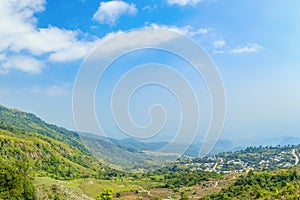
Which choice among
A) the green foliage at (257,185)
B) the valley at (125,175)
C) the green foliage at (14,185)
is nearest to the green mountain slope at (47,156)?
the valley at (125,175)

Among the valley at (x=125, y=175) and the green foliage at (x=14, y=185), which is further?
the valley at (x=125, y=175)

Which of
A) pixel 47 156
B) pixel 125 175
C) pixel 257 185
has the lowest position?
pixel 257 185

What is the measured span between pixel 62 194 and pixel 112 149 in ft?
A: 20.9

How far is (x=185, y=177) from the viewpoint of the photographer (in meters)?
69.9

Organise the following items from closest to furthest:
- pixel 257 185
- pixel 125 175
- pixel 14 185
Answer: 1. pixel 14 185
2. pixel 257 185
3. pixel 125 175

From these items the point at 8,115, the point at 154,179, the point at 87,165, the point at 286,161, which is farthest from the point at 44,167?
the point at 8,115

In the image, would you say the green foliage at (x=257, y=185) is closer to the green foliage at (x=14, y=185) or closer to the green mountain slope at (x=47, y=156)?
the green foliage at (x=14, y=185)

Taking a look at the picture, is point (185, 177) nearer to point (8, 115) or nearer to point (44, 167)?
point (44, 167)

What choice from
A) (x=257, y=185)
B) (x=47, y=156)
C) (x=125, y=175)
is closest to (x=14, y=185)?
(x=257, y=185)

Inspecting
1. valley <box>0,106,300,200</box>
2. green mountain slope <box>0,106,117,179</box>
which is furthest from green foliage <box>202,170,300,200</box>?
green mountain slope <box>0,106,117,179</box>

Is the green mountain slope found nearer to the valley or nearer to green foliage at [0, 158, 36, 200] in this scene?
the valley

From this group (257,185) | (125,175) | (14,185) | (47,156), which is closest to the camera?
(14,185)

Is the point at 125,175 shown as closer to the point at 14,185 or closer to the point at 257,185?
the point at 257,185

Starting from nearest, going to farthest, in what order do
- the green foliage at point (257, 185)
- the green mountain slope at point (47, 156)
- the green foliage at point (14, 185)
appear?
1. the green foliage at point (14, 185)
2. the green foliage at point (257, 185)
3. the green mountain slope at point (47, 156)
